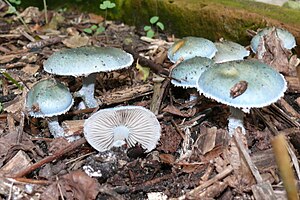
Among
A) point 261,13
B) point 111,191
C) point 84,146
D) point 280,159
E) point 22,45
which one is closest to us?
point 280,159

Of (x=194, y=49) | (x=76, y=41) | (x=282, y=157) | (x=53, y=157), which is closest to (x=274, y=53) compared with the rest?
(x=194, y=49)

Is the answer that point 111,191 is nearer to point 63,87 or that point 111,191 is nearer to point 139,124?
point 139,124

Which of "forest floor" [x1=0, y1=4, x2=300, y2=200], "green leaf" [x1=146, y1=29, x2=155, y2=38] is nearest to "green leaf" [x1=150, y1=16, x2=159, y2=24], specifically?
"green leaf" [x1=146, y1=29, x2=155, y2=38]

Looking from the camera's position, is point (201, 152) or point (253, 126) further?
point (253, 126)

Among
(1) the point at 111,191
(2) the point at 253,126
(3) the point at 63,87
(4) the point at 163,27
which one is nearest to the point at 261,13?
(4) the point at 163,27

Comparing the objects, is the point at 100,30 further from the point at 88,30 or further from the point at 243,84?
the point at 243,84

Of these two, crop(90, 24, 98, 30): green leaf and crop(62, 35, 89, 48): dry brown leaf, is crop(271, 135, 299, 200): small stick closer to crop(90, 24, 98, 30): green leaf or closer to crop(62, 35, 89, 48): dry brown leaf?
crop(62, 35, 89, 48): dry brown leaf

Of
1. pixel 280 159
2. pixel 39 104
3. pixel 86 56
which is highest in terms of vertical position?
pixel 280 159
